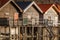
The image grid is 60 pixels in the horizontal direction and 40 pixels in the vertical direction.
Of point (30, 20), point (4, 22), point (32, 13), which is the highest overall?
point (32, 13)

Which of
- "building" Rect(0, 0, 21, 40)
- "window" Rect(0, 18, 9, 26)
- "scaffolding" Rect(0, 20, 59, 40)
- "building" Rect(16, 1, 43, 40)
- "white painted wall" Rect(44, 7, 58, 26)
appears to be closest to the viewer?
"scaffolding" Rect(0, 20, 59, 40)

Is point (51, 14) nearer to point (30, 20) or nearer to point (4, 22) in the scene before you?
point (30, 20)

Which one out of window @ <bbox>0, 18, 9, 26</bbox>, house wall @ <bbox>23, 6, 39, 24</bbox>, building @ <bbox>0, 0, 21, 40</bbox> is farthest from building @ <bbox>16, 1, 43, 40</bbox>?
window @ <bbox>0, 18, 9, 26</bbox>

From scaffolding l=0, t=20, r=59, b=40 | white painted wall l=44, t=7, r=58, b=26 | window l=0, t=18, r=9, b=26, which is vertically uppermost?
white painted wall l=44, t=7, r=58, b=26

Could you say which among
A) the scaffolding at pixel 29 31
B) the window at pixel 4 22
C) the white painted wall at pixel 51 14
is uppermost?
the white painted wall at pixel 51 14

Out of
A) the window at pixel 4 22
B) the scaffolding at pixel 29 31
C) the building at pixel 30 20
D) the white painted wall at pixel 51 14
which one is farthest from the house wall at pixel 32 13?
the scaffolding at pixel 29 31

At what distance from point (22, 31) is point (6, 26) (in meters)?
2.40

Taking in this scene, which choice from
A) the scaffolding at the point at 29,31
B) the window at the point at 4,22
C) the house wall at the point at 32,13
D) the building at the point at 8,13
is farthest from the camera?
the house wall at the point at 32,13

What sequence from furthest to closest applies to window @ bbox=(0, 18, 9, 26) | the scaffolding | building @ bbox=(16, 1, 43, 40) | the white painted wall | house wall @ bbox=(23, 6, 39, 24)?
the white painted wall < house wall @ bbox=(23, 6, 39, 24) < window @ bbox=(0, 18, 9, 26) < building @ bbox=(16, 1, 43, 40) < the scaffolding

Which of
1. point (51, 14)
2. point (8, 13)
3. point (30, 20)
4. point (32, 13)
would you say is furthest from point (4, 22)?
point (51, 14)

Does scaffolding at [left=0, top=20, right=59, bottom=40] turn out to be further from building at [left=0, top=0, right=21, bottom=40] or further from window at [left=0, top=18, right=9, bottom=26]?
window at [left=0, top=18, right=9, bottom=26]

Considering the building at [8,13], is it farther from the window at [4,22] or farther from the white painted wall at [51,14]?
the white painted wall at [51,14]

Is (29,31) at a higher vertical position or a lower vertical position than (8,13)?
lower

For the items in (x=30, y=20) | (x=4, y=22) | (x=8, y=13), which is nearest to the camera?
(x=4, y=22)
